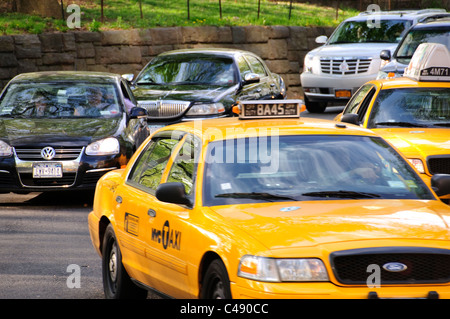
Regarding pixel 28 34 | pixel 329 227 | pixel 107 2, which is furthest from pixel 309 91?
pixel 329 227

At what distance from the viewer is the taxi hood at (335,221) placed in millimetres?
5352

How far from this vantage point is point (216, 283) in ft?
18.2

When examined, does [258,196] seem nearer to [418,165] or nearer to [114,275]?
[114,275]

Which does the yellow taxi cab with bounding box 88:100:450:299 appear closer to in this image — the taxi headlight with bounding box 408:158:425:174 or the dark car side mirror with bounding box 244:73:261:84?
the taxi headlight with bounding box 408:158:425:174

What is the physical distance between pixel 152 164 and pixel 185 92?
9.93 meters

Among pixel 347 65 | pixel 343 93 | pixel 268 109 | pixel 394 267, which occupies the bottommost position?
pixel 343 93

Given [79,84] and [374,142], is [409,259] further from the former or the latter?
[79,84]

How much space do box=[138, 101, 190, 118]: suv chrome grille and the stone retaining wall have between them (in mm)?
7709

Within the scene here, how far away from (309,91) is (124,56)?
18.6 feet

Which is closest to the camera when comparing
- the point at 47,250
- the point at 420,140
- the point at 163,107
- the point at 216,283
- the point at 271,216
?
the point at 216,283

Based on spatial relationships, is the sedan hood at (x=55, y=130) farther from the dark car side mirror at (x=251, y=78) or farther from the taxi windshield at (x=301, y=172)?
the taxi windshield at (x=301, y=172)

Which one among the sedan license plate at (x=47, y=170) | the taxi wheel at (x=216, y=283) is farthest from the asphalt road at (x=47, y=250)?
the taxi wheel at (x=216, y=283)

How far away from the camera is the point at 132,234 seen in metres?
6.97

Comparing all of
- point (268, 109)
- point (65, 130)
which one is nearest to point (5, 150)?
point (65, 130)
